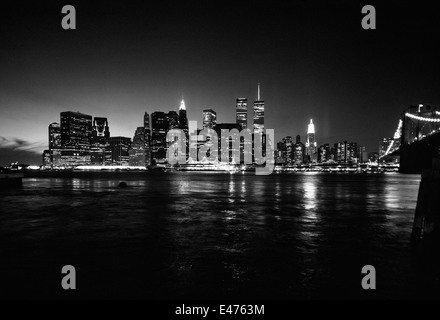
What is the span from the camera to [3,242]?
43.1ft

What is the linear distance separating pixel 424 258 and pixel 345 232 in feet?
15.7

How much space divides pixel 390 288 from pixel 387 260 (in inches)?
103

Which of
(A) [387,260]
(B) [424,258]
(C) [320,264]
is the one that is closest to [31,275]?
(C) [320,264]

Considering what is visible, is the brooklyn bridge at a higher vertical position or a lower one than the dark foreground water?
higher

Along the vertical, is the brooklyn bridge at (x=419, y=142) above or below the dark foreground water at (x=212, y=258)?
above

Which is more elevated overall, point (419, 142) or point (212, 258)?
point (419, 142)

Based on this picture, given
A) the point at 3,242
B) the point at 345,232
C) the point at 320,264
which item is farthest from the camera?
the point at 345,232

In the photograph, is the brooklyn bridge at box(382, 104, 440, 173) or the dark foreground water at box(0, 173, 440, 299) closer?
the dark foreground water at box(0, 173, 440, 299)

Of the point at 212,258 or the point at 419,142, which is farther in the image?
the point at 419,142

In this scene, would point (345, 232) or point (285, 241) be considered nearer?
point (285, 241)

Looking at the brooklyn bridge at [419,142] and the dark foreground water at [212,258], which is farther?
the brooklyn bridge at [419,142]
